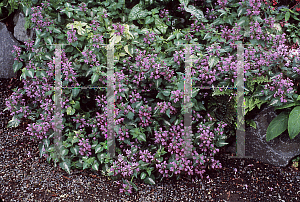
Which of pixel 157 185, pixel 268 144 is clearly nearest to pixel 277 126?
pixel 268 144

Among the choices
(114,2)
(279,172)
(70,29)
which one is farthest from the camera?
(114,2)

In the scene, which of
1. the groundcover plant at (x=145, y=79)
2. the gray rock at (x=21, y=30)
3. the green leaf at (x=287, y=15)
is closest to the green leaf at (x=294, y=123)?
the groundcover plant at (x=145, y=79)

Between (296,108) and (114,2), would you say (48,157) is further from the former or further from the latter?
(296,108)

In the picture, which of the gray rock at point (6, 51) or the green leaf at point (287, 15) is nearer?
the green leaf at point (287, 15)

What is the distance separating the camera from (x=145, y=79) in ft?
11.7

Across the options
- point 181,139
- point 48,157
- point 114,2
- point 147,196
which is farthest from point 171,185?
point 114,2

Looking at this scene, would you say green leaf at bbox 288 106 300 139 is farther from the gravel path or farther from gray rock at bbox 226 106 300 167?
the gravel path

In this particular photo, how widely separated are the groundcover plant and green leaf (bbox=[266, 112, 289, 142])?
0.77 feet

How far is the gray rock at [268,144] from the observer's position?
3588 mm

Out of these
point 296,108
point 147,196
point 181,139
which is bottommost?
point 147,196

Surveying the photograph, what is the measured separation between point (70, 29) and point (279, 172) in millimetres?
3322

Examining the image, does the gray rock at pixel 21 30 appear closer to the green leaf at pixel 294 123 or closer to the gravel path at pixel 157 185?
the gravel path at pixel 157 185

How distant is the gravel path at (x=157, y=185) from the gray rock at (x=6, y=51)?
1854 millimetres

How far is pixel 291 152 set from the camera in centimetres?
359
